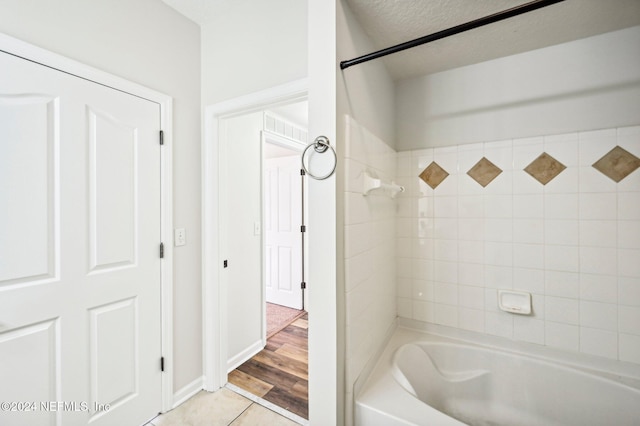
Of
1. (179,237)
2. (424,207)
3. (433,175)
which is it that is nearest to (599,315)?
(424,207)

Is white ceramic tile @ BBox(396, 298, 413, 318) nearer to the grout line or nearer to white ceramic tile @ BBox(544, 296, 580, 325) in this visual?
white ceramic tile @ BBox(544, 296, 580, 325)

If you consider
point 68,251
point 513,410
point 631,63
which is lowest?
point 513,410

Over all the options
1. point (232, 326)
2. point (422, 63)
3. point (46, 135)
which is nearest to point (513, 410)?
point (232, 326)

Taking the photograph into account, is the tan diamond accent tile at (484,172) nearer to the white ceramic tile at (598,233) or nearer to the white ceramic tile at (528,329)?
the white ceramic tile at (598,233)

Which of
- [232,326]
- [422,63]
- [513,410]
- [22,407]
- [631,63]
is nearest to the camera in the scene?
[22,407]

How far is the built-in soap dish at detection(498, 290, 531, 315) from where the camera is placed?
1.62 metres

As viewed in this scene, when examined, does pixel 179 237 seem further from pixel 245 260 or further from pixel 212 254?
pixel 245 260

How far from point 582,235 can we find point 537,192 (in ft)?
1.07

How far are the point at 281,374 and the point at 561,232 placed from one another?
217 cm

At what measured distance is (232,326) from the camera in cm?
218

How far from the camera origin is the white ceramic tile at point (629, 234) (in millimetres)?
1399

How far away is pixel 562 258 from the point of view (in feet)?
5.10

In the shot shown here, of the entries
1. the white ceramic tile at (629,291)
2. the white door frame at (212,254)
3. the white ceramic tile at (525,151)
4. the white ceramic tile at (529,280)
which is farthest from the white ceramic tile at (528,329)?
the white door frame at (212,254)

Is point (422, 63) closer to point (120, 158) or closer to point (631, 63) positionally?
point (631, 63)
